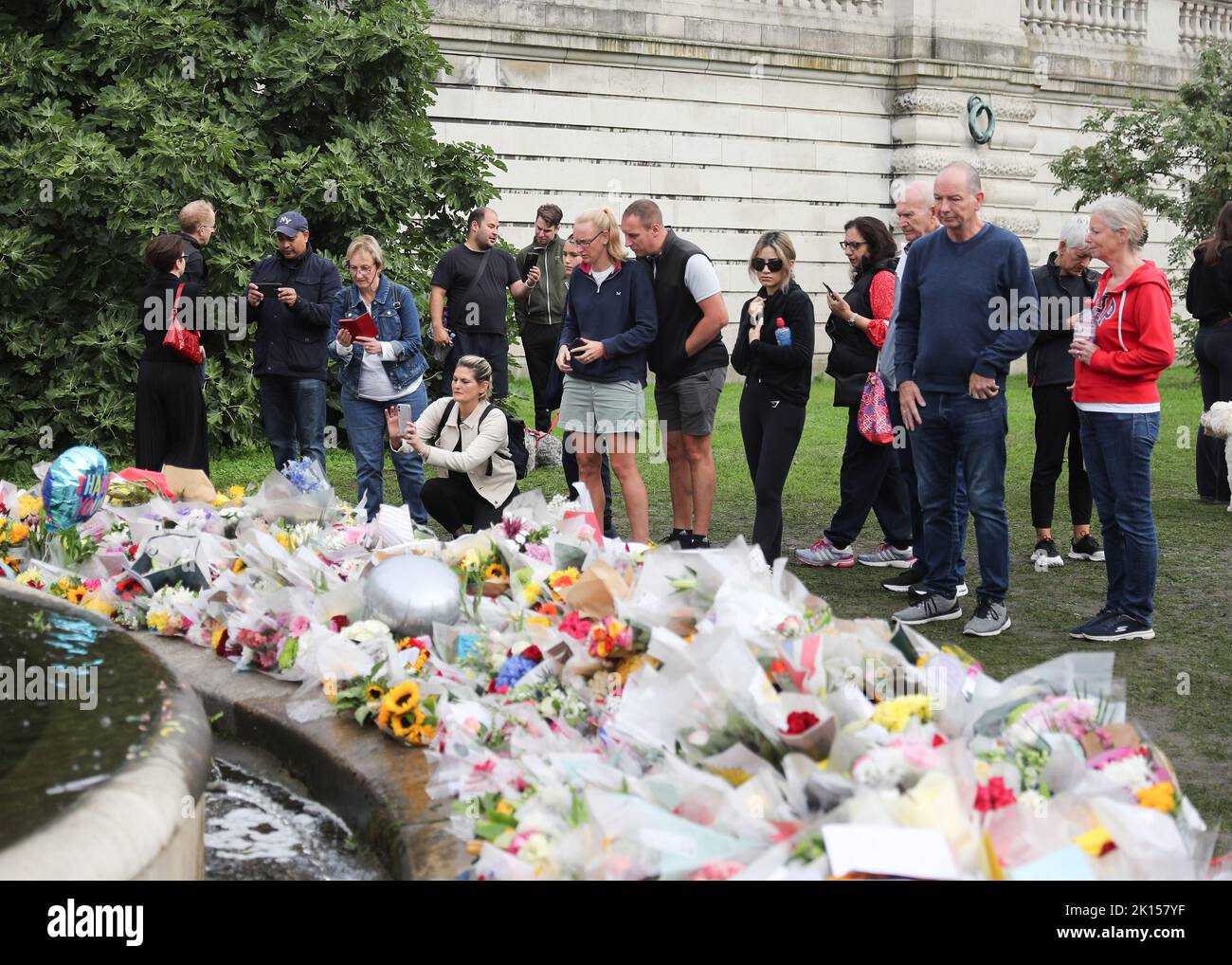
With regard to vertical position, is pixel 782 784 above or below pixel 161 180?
below

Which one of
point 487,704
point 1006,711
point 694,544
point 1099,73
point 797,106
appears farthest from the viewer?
point 1099,73

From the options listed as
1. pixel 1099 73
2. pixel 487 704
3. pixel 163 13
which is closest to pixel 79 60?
pixel 163 13

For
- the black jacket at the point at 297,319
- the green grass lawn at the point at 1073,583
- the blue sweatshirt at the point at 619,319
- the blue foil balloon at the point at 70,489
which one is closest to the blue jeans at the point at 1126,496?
the green grass lawn at the point at 1073,583

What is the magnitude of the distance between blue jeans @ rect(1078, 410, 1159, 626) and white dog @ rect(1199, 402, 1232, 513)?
312 cm

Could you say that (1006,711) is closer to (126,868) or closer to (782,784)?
(782,784)

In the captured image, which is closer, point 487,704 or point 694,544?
point 487,704

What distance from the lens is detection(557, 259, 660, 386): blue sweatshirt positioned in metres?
7.75

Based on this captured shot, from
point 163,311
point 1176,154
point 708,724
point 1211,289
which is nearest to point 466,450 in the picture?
point 163,311

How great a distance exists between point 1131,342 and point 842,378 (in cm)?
223

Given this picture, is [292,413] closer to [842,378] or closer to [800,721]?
[842,378]

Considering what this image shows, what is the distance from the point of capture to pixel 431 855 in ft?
10.8

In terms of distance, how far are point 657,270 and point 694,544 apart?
1527mm

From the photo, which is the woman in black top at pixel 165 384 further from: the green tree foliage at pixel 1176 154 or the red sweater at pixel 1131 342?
the green tree foliage at pixel 1176 154
